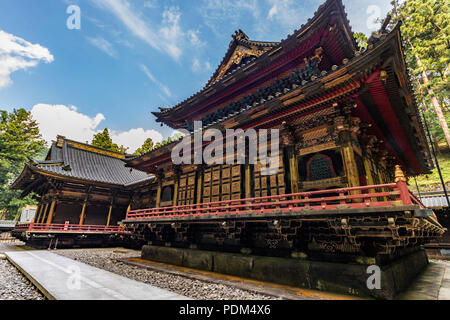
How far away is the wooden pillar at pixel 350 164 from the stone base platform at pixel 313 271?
2.32m

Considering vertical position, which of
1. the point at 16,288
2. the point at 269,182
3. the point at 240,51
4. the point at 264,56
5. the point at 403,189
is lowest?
the point at 16,288

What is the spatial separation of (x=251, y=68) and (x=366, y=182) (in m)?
7.43

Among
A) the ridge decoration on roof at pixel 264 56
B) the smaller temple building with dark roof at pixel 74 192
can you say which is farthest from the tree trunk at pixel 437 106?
the smaller temple building with dark roof at pixel 74 192

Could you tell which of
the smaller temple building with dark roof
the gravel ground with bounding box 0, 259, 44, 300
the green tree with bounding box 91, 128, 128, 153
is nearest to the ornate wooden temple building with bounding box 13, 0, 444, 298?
the gravel ground with bounding box 0, 259, 44, 300

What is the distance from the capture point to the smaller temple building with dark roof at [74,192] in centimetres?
1846

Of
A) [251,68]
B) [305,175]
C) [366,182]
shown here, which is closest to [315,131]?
[305,175]

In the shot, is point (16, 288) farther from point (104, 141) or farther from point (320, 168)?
point (104, 141)

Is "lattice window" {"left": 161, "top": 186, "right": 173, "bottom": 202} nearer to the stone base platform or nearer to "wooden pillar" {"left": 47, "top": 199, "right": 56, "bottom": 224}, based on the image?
the stone base platform

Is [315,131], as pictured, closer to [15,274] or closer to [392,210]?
[392,210]

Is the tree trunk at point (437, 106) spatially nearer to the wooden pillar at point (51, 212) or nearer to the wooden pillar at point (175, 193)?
the wooden pillar at point (175, 193)

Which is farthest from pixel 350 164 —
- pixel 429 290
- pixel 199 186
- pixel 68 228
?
pixel 68 228

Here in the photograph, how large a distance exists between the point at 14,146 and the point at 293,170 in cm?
4074

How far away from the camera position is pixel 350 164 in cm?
714

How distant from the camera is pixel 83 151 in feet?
88.8
